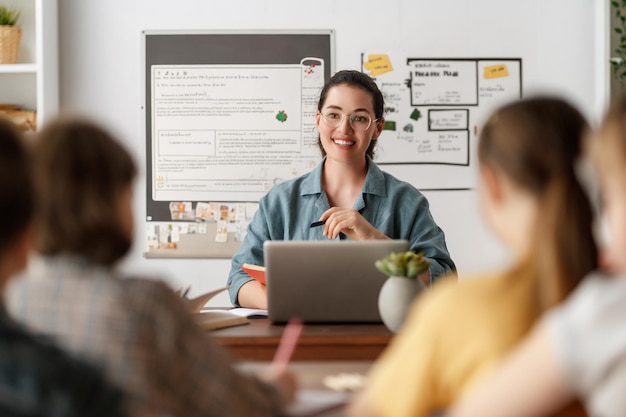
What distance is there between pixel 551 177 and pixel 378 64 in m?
3.17

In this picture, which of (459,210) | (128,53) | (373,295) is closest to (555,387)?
(373,295)

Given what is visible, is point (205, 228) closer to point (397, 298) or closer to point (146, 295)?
point (397, 298)

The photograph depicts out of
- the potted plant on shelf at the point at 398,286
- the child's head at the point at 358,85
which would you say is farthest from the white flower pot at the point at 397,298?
the child's head at the point at 358,85

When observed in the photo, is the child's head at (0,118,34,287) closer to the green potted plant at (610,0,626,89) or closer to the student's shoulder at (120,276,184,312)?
the student's shoulder at (120,276,184,312)

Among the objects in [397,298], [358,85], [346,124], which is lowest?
[397,298]

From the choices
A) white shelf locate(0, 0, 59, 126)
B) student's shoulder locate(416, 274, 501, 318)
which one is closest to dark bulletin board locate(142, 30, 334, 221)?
white shelf locate(0, 0, 59, 126)

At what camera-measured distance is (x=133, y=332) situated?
124cm

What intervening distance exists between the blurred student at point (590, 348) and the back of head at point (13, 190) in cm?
58

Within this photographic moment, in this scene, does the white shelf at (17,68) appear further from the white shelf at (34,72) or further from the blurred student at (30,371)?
the blurred student at (30,371)

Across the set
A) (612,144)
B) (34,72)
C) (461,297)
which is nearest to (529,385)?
(461,297)

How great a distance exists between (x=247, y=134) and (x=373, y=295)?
2121mm

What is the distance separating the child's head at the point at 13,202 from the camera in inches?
41.2

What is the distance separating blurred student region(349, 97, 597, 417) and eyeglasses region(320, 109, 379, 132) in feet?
6.19

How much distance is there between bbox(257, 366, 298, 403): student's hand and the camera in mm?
1406
